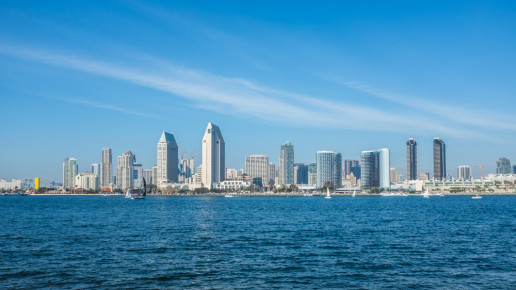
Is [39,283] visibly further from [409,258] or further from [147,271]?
[409,258]

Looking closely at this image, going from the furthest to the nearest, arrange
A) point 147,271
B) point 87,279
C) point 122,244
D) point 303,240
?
point 303,240 < point 122,244 < point 147,271 < point 87,279

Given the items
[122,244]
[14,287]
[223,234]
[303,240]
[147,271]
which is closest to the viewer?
[14,287]

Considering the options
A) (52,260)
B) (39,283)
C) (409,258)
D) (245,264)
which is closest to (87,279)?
(39,283)

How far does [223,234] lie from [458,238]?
95.2 feet

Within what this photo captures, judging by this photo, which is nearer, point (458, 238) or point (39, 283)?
point (39, 283)

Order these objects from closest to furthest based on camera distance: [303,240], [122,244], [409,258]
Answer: [409,258] → [122,244] → [303,240]

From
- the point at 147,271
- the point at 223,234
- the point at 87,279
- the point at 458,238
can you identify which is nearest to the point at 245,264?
the point at 147,271

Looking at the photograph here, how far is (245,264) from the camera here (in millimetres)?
39656

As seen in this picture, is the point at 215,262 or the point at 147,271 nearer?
the point at 147,271

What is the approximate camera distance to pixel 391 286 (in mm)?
32094

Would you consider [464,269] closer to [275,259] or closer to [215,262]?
[275,259]

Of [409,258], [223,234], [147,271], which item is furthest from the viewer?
[223,234]

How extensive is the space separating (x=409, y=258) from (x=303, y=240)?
1483 cm

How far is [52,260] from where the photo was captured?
41094 mm
